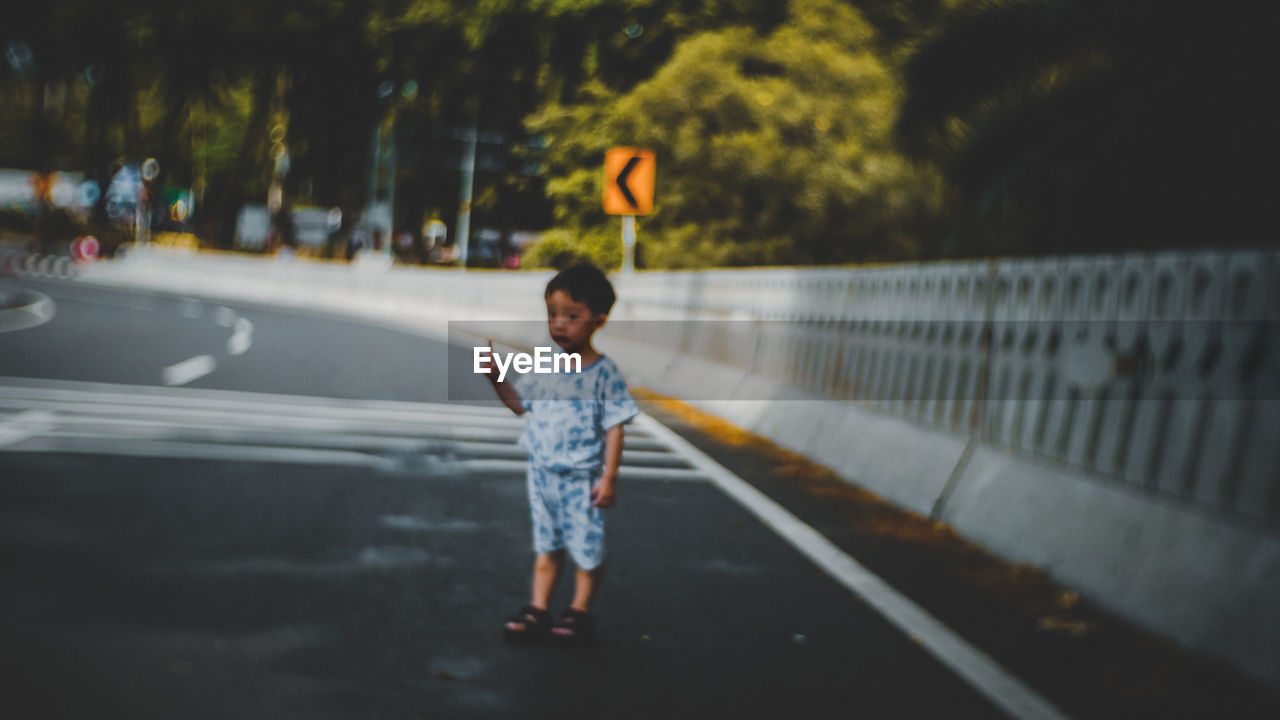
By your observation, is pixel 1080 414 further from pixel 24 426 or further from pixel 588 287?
pixel 24 426

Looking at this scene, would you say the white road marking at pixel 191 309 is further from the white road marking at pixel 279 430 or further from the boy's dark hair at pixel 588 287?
the boy's dark hair at pixel 588 287

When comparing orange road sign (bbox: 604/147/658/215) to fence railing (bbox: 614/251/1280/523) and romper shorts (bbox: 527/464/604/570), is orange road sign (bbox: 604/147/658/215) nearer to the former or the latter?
fence railing (bbox: 614/251/1280/523)

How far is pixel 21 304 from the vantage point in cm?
2706

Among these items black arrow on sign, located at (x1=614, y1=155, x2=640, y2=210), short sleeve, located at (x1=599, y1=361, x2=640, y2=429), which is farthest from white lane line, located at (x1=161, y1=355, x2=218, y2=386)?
short sleeve, located at (x1=599, y1=361, x2=640, y2=429)

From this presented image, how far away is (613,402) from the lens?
188 inches

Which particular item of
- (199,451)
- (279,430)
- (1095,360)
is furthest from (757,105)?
(1095,360)

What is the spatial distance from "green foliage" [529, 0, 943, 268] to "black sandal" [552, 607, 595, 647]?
2817 cm

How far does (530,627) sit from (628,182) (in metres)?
13.4

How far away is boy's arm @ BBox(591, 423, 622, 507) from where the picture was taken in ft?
15.3

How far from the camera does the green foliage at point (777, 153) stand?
32531 millimetres

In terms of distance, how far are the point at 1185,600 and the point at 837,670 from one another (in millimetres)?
1297

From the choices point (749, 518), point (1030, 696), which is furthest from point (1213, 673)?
point (749, 518)

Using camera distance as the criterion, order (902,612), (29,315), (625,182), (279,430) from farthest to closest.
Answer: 1. (29,315)
2. (625,182)
3. (279,430)
4. (902,612)

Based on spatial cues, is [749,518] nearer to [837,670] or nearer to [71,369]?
[837,670]
